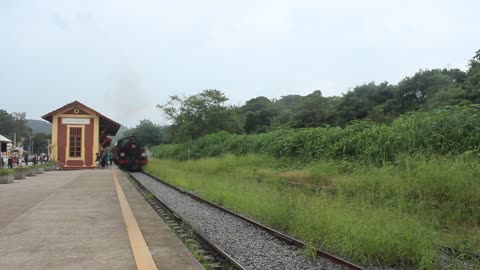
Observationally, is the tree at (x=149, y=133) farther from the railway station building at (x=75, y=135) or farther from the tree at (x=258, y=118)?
the railway station building at (x=75, y=135)

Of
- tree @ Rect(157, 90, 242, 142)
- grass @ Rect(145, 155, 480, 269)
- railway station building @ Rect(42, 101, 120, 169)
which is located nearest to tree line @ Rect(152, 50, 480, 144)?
tree @ Rect(157, 90, 242, 142)

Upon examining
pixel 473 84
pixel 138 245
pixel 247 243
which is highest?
pixel 473 84

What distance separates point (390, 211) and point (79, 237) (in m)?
5.62

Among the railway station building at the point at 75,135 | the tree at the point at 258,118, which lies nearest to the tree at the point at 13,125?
the tree at the point at 258,118

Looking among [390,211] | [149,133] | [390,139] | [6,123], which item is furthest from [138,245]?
[6,123]

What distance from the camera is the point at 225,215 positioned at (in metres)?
11.5

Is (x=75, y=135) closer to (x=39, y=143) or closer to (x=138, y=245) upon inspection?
(x=138, y=245)

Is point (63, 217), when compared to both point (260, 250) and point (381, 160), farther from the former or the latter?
point (381, 160)

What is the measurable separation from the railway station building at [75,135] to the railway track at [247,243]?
86.9ft

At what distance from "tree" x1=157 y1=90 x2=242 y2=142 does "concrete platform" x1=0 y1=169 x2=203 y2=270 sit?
41.7m

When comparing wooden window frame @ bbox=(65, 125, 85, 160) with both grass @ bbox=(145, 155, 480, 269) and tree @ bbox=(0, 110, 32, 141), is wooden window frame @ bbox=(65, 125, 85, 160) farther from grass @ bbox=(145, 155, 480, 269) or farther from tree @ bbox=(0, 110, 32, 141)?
tree @ bbox=(0, 110, 32, 141)

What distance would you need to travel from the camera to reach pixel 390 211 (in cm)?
848

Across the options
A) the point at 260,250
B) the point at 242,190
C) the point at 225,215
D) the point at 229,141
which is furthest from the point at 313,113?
the point at 260,250

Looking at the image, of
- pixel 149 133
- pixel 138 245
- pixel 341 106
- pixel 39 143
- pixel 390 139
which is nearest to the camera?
pixel 138 245
